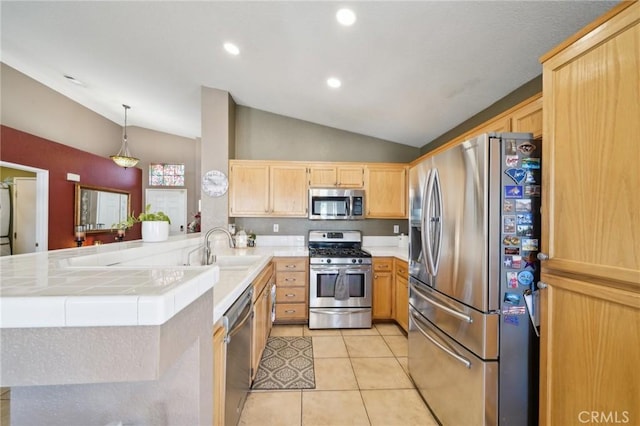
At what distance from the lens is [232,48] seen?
8.16 ft

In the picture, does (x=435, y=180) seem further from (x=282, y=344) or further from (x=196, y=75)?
(x=196, y=75)

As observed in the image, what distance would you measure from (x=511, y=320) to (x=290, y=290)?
2.39 metres

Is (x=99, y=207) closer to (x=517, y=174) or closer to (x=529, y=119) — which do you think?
(x=517, y=174)

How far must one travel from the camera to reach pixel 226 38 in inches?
92.4

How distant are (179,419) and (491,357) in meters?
1.49

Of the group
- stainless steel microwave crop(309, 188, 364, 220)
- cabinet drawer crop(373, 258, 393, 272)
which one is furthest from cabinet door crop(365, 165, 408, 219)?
cabinet drawer crop(373, 258, 393, 272)

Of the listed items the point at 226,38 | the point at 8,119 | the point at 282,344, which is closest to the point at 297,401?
the point at 282,344

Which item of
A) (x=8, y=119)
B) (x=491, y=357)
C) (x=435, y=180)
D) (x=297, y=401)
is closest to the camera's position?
(x=491, y=357)

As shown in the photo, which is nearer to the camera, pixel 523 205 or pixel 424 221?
pixel 523 205

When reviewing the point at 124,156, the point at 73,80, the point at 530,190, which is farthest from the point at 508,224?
the point at 124,156

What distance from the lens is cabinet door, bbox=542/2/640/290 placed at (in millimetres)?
912

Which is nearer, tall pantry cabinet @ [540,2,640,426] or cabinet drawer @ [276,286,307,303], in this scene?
tall pantry cabinet @ [540,2,640,426]

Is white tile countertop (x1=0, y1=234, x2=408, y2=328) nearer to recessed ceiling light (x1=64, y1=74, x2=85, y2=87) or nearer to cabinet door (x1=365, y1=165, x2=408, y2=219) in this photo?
cabinet door (x1=365, y1=165, x2=408, y2=219)

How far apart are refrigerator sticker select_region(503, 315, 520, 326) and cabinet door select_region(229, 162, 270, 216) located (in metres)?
2.90
